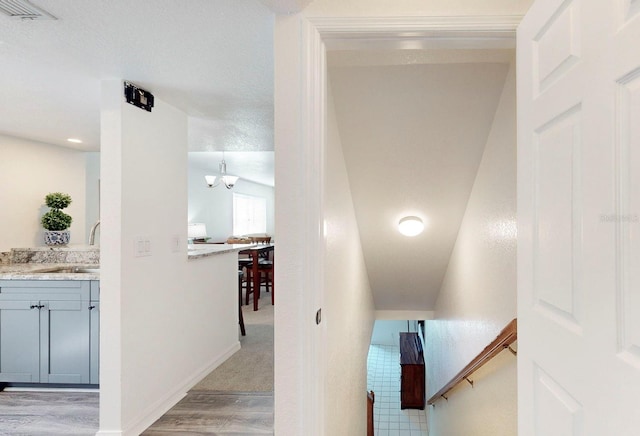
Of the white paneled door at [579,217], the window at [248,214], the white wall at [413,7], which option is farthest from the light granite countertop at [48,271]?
the window at [248,214]

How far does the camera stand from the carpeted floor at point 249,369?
290 centimetres

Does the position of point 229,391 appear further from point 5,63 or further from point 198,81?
point 5,63

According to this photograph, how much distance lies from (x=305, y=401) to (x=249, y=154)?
14.4 ft

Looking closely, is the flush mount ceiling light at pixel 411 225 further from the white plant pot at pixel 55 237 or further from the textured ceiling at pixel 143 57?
the white plant pot at pixel 55 237

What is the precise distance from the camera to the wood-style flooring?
91.3 inches

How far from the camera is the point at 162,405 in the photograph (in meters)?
2.51

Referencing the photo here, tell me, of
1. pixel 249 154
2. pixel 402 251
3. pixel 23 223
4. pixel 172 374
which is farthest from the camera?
pixel 249 154

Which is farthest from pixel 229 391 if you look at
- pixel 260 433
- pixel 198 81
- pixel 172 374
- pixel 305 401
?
pixel 198 81

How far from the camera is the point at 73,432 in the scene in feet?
7.57

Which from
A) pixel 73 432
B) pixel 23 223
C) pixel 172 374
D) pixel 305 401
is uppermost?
pixel 23 223

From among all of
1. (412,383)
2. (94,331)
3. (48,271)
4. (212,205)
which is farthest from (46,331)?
(212,205)

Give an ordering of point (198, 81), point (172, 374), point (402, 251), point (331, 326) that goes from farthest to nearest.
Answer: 1. point (402, 251)
2. point (172, 374)
3. point (198, 81)
4. point (331, 326)

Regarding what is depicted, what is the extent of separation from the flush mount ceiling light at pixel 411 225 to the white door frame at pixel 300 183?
1.60 metres

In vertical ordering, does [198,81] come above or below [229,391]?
above
